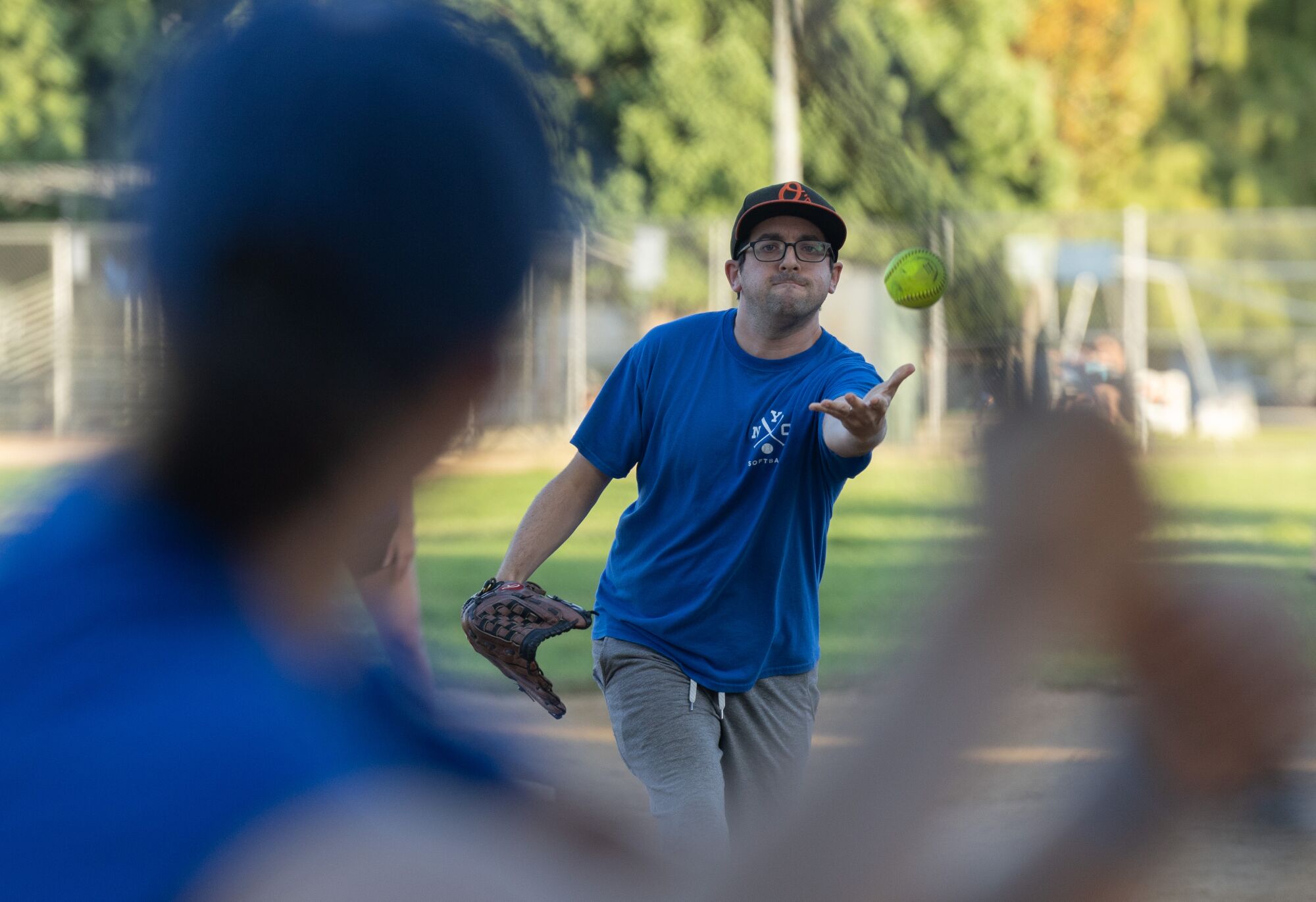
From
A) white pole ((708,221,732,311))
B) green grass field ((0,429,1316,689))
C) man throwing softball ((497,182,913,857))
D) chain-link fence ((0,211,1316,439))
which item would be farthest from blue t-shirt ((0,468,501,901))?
white pole ((708,221,732,311))

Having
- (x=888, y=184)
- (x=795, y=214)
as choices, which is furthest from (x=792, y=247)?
(x=888, y=184)

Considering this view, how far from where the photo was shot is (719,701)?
3145mm

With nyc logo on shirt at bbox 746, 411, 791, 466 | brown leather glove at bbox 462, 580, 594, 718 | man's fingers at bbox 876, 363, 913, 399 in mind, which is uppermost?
man's fingers at bbox 876, 363, 913, 399

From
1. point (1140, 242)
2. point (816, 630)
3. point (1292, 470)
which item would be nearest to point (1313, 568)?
point (816, 630)

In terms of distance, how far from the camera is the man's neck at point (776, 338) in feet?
10.4

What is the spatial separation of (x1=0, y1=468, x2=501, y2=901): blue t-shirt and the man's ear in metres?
2.44

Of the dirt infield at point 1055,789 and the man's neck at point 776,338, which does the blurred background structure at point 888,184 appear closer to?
the dirt infield at point 1055,789

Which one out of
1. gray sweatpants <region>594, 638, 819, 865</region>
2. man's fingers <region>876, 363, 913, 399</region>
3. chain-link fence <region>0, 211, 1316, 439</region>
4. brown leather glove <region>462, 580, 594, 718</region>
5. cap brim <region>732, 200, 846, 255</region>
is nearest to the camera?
chain-link fence <region>0, 211, 1316, 439</region>

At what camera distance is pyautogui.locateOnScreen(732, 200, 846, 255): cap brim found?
3172 millimetres

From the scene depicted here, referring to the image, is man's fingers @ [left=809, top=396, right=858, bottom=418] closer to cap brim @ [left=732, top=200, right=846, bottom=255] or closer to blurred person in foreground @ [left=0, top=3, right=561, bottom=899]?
cap brim @ [left=732, top=200, right=846, bottom=255]

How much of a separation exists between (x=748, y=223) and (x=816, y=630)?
943 millimetres

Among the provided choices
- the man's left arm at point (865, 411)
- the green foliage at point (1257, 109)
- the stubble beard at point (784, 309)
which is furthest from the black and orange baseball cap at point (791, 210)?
the green foliage at point (1257, 109)

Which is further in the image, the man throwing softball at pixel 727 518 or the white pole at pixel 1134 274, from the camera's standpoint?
the white pole at pixel 1134 274

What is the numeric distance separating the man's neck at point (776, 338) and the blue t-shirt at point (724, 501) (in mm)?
26
